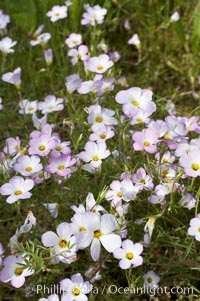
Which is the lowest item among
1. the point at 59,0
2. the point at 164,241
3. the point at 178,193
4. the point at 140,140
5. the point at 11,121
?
the point at 164,241

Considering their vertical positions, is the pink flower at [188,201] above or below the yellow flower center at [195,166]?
below

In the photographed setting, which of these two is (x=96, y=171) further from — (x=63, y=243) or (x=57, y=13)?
(x=57, y=13)

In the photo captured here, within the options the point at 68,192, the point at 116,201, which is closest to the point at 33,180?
the point at 68,192

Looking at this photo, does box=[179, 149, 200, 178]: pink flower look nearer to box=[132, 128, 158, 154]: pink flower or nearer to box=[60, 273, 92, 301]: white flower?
box=[132, 128, 158, 154]: pink flower

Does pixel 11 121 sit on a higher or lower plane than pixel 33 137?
higher

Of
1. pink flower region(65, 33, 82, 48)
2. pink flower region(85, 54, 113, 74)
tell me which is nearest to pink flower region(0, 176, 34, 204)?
pink flower region(85, 54, 113, 74)

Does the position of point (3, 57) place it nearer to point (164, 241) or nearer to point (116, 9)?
point (116, 9)

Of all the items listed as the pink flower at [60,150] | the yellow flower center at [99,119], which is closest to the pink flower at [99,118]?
the yellow flower center at [99,119]

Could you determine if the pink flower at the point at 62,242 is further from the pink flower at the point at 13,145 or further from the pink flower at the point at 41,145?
the pink flower at the point at 13,145
